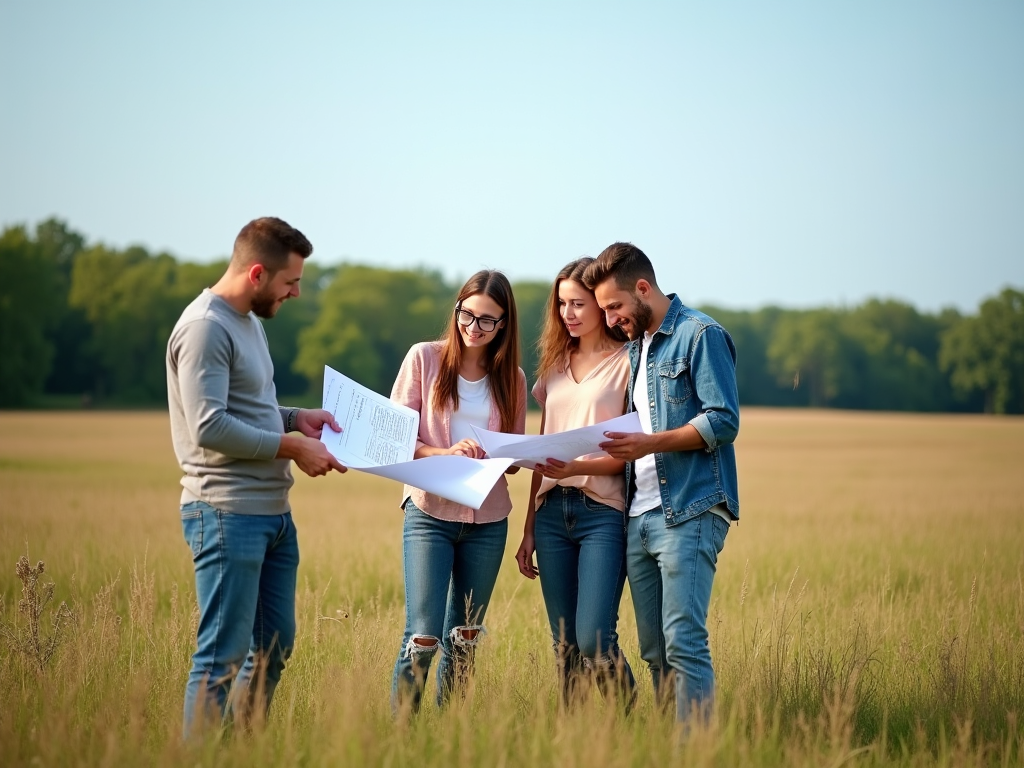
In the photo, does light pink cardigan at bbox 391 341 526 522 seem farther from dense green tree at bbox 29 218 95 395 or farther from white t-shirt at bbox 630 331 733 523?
dense green tree at bbox 29 218 95 395

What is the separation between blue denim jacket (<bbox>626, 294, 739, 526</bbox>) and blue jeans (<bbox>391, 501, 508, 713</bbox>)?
3.19 ft

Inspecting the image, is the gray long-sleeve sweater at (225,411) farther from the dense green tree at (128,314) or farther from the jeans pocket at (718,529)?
the dense green tree at (128,314)

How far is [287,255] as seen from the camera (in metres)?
4.36

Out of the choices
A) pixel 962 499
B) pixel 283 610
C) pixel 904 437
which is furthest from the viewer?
pixel 904 437

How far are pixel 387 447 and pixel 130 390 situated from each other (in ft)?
271

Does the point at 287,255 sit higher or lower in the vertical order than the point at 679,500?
higher

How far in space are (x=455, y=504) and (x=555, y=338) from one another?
1.04m

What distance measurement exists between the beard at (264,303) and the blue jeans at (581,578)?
1725 millimetres

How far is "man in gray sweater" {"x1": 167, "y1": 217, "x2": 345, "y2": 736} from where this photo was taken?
4160 millimetres

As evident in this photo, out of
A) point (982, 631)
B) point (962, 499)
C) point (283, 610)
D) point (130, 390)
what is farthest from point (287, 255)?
point (130, 390)

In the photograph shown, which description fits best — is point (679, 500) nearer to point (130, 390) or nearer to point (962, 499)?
point (962, 499)

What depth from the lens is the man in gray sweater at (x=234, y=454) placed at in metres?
4.16

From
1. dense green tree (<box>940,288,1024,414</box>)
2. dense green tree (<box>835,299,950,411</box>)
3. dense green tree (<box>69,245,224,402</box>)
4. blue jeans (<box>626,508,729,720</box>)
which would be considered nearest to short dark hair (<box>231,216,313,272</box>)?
blue jeans (<box>626,508,729,720</box>)

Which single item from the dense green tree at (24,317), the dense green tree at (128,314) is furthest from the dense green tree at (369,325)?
the dense green tree at (24,317)
